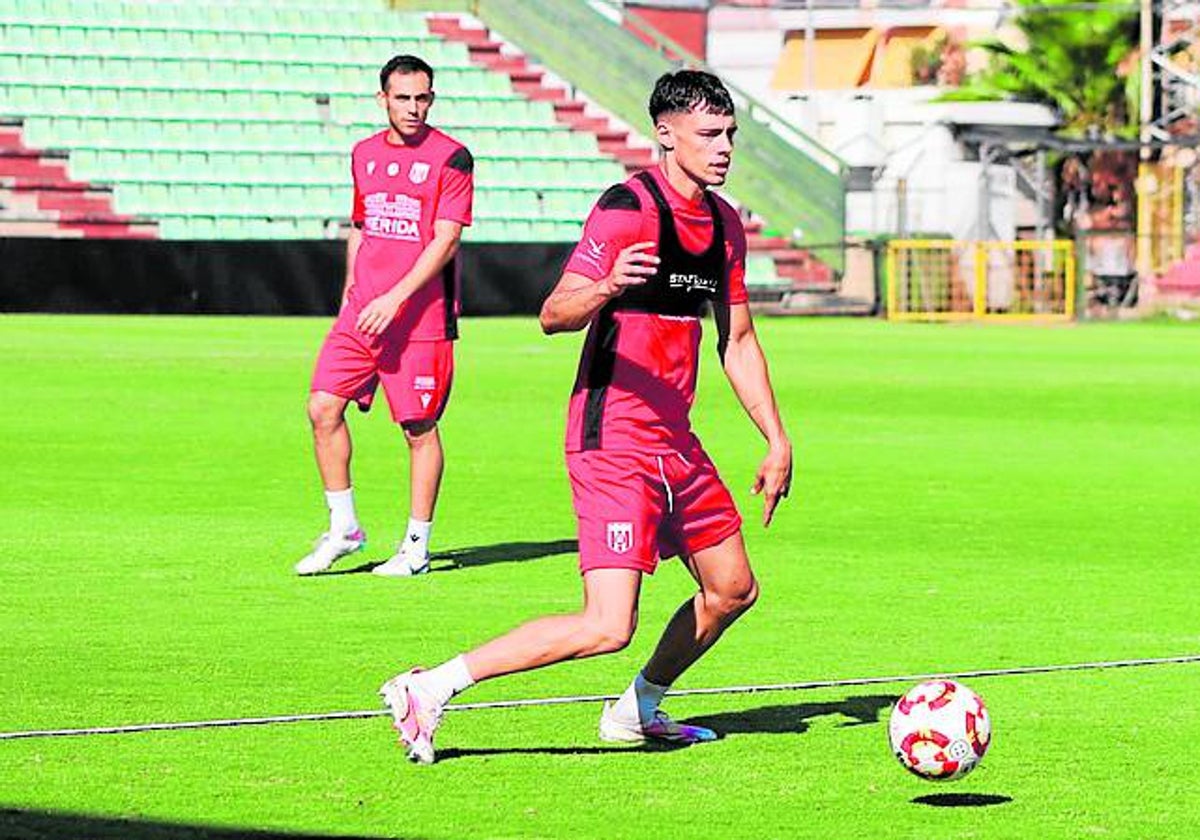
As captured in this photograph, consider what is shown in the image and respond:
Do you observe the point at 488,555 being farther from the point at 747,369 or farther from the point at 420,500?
the point at 747,369

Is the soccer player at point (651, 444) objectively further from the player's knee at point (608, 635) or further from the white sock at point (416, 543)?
the white sock at point (416, 543)

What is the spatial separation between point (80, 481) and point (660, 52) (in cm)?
3418

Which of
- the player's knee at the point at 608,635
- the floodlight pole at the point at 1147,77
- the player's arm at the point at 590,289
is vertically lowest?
the player's knee at the point at 608,635

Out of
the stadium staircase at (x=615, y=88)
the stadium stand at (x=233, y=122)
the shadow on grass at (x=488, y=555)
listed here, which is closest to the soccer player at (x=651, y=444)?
the shadow on grass at (x=488, y=555)

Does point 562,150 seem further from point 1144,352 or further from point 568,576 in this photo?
point 568,576

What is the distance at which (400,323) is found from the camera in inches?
479

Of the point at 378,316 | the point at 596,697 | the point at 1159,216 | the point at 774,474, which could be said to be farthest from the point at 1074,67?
the point at 774,474

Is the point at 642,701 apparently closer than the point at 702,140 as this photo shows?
No

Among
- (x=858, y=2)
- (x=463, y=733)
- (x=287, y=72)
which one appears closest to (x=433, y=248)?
(x=463, y=733)

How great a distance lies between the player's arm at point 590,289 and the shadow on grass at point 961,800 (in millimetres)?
1588

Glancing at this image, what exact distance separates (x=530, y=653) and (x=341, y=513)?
462cm

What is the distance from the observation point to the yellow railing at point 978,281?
4259cm

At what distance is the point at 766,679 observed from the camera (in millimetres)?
9195

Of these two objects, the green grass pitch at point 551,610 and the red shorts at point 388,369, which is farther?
the red shorts at point 388,369
